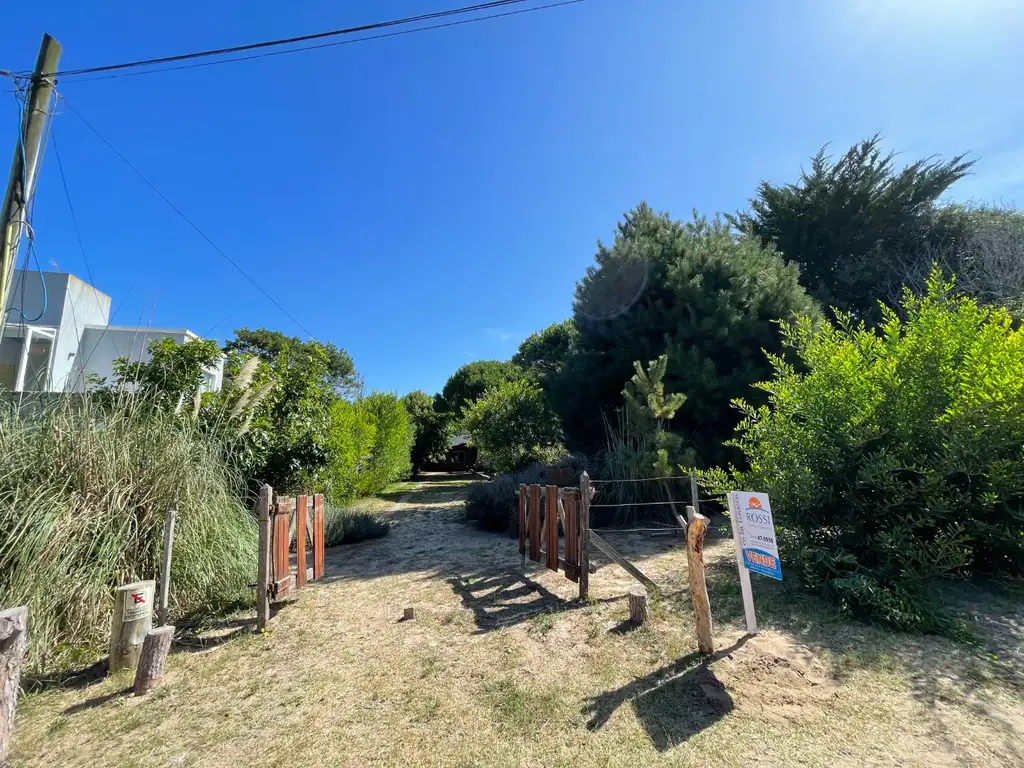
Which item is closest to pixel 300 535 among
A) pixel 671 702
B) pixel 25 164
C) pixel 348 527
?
pixel 348 527

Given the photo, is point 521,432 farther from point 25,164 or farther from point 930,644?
point 25,164

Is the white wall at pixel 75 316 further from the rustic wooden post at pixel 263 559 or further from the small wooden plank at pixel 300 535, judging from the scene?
the rustic wooden post at pixel 263 559

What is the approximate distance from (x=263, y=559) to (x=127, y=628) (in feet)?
3.13

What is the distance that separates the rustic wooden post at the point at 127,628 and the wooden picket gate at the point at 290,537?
38.7 inches

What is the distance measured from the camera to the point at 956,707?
270 cm

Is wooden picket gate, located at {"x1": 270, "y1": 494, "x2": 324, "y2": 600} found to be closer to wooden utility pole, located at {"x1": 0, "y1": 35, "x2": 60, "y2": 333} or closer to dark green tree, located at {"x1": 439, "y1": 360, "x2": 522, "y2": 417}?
wooden utility pole, located at {"x1": 0, "y1": 35, "x2": 60, "y2": 333}

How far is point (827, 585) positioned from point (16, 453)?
6972 mm

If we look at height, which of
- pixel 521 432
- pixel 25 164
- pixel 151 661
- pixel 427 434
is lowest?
pixel 151 661

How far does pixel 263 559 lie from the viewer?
4020 millimetres

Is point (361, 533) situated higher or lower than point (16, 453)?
lower

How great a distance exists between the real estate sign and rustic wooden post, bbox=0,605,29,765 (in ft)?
15.0

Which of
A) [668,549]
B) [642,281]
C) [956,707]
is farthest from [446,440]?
[956,707]

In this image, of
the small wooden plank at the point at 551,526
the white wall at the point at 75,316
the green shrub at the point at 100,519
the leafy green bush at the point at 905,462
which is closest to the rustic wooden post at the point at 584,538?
the small wooden plank at the point at 551,526

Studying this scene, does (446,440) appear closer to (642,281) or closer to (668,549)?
(642,281)
